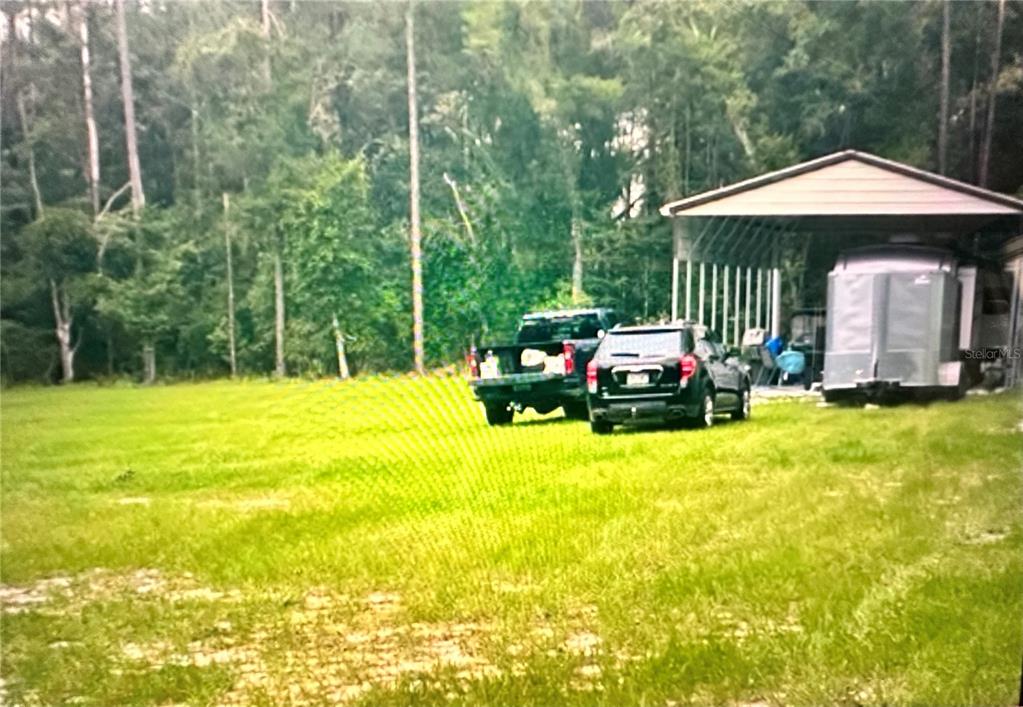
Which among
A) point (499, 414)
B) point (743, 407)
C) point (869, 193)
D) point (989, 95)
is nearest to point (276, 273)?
point (499, 414)

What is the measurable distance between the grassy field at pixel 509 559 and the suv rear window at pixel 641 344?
259mm

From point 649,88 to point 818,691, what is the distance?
1.87 m

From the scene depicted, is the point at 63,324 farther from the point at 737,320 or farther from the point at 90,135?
the point at 737,320

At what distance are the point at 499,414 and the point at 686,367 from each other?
0.61 meters

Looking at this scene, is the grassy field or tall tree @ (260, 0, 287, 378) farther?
tall tree @ (260, 0, 287, 378)

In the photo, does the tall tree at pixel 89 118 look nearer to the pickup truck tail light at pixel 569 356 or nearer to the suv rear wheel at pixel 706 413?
the pickup truck tail light at pixel 569 356

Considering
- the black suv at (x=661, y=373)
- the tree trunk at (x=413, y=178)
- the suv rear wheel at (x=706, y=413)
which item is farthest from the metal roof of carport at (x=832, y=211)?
the tree trunk at (x=413, y=178)

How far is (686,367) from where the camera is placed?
2957 mm

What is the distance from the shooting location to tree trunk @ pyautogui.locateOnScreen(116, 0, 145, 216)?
315cm

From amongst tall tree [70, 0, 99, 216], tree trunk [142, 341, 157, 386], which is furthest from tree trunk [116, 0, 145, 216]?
tree trunk [142, 341, 157, 386]

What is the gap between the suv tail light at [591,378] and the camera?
2912 mm

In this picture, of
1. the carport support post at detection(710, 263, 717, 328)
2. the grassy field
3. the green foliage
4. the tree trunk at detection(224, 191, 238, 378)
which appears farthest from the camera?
the green foliage

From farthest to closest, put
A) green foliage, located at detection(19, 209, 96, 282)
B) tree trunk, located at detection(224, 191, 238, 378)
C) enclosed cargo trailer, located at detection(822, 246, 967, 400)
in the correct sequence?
green foliage, located at detection(19, 209, 96, 282) → tree trunk, located at detection(224, 191, 238, 378) → enclosed cargo trailer, located at detection(822, 246, 967, 400)

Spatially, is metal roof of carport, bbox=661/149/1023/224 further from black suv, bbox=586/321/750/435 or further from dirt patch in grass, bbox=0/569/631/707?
dirt patch in grass, bbox=0/569/631/707
